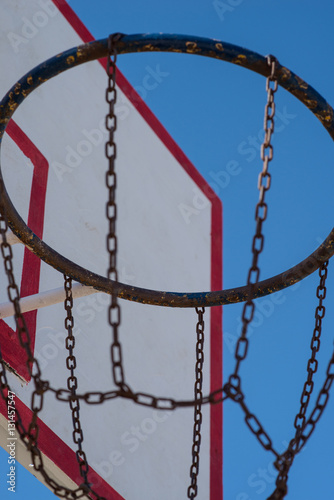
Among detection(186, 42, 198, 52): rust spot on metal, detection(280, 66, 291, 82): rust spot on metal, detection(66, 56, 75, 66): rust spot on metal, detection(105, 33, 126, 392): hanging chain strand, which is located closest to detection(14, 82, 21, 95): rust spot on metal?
detection(66, 56, 75, 66): rust spot on metal

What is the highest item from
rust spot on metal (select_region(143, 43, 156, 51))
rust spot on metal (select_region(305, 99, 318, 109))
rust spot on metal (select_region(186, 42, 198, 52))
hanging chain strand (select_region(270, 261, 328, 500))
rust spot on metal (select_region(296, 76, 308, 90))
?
rust spot on metal (select_region(143, 43, 156, 51))

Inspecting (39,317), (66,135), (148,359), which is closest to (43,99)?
(66,135)

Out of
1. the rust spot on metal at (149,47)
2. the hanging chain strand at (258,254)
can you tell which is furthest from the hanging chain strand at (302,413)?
the rust spot on metal at (149,47)

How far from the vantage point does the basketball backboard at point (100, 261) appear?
3.60 m

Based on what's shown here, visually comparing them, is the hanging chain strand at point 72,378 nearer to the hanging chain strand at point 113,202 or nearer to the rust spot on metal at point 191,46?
the hanging chain strand at point 113,202

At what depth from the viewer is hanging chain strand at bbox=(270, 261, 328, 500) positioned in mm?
2428

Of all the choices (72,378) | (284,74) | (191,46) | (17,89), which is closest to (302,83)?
(284,74)

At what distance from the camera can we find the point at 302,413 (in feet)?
8.96

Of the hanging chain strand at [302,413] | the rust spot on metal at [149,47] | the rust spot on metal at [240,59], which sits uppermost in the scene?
the rust spot on metal at [149,47]

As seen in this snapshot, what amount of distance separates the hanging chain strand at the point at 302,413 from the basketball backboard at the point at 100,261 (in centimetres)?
128

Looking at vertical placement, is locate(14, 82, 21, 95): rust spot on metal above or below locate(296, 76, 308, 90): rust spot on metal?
above

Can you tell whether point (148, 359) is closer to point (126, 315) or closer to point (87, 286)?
point (126, 315)

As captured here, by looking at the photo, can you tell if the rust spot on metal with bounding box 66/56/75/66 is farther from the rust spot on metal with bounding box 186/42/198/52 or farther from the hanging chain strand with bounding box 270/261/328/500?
the hanging chain strand with bounding box 270/261/328/500

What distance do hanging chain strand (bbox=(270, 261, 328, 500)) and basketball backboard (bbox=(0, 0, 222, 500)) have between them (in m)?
1.28
